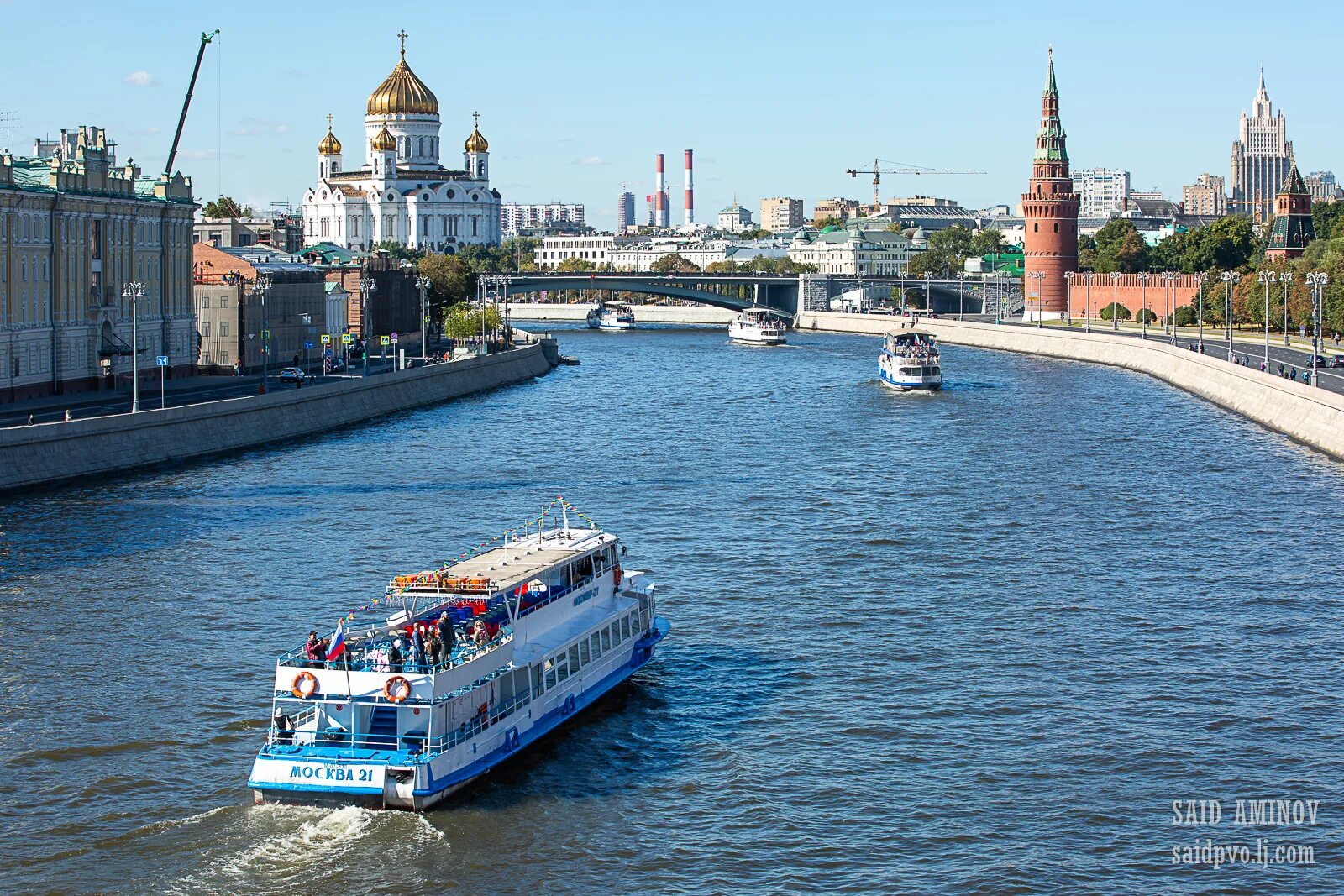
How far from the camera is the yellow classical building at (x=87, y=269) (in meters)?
56.8

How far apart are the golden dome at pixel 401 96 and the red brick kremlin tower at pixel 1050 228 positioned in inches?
2719

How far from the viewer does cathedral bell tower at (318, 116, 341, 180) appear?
197375 millimetres

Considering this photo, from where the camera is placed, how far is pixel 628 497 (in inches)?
1772

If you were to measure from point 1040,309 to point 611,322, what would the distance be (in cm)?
3808

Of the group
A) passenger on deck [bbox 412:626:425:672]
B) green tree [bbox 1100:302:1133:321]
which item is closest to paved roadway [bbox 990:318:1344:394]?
green tree [bbox 1100:302:1133:321]

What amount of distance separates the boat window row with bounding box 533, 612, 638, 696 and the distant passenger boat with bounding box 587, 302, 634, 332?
12937 cm

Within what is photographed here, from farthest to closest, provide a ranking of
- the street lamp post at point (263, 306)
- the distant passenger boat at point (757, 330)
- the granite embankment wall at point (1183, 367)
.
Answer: the distant passenger boat at point (757, 330) < the street lamp post at point (263, 306) < the granite embankment wall at point (1183, 367)

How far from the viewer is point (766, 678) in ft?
89.4

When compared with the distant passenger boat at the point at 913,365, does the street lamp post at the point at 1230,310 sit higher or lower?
higher

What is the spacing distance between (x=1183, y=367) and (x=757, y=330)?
153 feet

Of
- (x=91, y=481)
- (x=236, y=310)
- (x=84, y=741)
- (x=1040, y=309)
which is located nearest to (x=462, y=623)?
(x=84, y=741)

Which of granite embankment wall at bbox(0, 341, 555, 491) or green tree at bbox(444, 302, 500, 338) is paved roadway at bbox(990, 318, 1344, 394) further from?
green tree at bbox(444, 302, 500, 338)

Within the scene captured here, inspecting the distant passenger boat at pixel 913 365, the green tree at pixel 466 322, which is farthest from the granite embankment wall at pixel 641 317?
the distant passenger boat at pixel 913 365

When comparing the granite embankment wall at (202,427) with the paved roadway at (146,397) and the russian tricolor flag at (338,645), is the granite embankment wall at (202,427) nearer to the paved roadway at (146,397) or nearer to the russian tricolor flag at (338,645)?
the paved roadway at (146,397)
